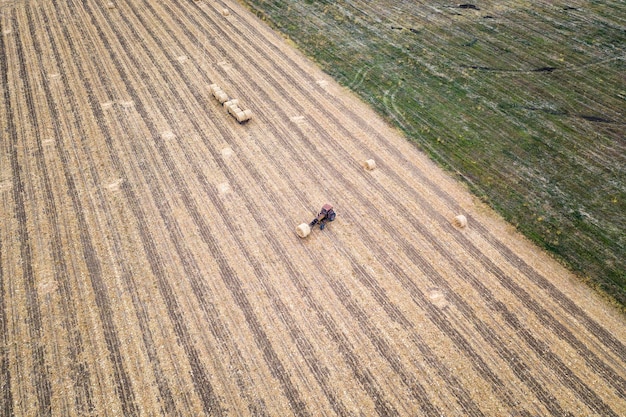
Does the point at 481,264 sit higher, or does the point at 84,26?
the point at 84,26

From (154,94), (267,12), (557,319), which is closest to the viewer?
(557,319)

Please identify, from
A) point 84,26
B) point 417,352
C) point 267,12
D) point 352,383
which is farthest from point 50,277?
point 267,12

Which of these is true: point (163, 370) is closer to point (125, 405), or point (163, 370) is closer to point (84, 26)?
point (125, 405)

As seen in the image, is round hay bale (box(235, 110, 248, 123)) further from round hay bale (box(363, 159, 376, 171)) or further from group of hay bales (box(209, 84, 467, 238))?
round hay bale (box(363, 159, 376, 171))

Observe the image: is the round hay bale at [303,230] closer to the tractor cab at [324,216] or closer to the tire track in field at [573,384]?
the tractor cab at [324,216]

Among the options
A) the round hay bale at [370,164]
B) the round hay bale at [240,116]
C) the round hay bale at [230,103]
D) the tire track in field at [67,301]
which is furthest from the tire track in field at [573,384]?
the round hay bale at [230,103]

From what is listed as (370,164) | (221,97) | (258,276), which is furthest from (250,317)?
(221,97)
